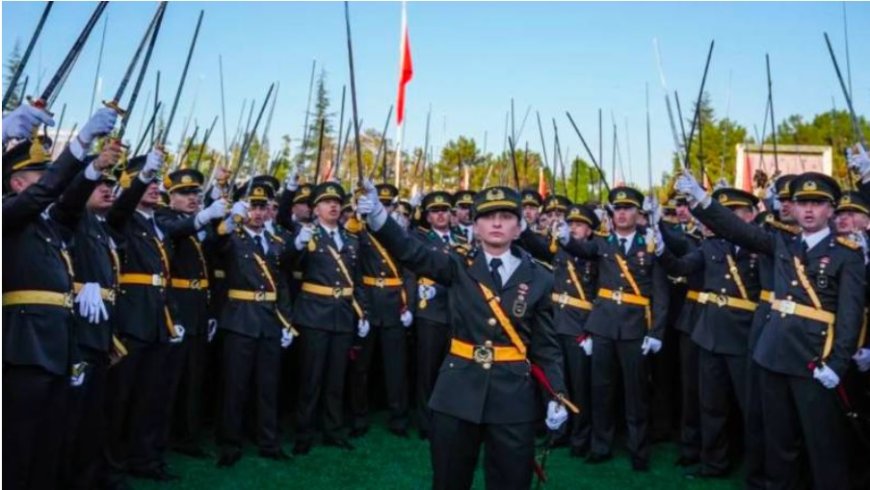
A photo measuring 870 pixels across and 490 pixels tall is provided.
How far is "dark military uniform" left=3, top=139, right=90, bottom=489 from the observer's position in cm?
393

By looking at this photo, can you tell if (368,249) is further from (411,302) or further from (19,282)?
(19,282)

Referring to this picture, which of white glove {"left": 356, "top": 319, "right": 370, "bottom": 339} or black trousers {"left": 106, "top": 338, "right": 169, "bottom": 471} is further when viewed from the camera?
white glove {"left": 356, "top": 319, "right": 370, "bottom": 339}

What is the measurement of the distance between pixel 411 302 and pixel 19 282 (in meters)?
4.74

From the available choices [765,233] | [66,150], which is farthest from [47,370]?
[765,233]

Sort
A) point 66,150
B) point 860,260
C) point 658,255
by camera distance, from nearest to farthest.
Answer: point 66,150
point 860,260
point 658,255

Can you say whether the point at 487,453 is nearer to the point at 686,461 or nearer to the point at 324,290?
the point at 324,290

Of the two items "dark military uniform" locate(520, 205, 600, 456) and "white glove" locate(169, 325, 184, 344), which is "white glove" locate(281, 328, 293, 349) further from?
"dark military uniform" locate(520, 205, 600, 456)

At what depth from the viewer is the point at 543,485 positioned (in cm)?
642

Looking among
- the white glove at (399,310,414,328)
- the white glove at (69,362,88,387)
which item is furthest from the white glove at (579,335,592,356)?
the white glove at (69,362,88,387)

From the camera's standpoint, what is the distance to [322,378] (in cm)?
733

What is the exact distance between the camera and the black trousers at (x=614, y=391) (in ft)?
23.0

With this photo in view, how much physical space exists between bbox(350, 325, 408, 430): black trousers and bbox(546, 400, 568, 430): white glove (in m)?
4.05

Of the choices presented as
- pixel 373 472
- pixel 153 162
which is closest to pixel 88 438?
pixel 153 162

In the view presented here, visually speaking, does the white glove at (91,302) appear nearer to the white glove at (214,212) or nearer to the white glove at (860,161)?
the white glove at (214,212)
